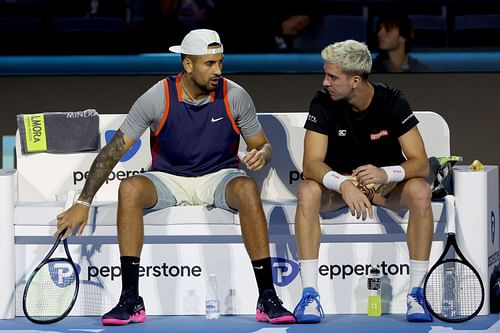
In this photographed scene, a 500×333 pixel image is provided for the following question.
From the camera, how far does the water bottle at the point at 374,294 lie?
8.35 m

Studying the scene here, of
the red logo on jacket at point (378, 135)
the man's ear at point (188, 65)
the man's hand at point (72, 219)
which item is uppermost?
the man's ear at point (188, 65)

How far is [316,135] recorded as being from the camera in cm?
837

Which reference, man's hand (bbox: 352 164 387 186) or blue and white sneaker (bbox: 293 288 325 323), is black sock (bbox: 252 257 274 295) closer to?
blue and white sneaker (bbox: 293 288 325 323)

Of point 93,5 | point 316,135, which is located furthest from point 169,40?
point 316,135

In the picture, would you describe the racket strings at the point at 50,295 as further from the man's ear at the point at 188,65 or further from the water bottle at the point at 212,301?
the man's ear at the point at 188,65

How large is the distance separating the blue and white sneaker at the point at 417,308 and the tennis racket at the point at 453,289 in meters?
0.03

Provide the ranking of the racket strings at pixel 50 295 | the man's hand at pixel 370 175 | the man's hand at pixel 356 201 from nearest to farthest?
the man's hand at pixel 356 201 → the man's hand at pixel 370 175 → the racket strings at pixel 50 295

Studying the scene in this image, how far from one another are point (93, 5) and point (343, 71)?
2.93 meters

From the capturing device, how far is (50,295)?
8.23 meters

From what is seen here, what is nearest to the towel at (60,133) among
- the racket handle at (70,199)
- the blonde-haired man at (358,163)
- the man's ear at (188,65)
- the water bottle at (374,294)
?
the racket handle at (70,199)

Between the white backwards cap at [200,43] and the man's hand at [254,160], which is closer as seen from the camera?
the man's hand at [254,160]

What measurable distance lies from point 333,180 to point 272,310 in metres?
0.70

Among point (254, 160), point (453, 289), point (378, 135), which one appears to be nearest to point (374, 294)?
point (453, 289)

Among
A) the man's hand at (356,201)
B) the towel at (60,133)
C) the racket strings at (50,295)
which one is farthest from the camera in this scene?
the towel at (60,133)
